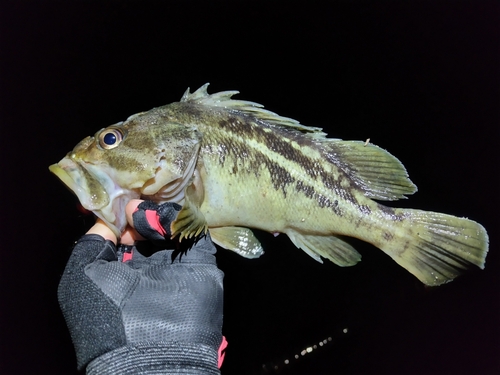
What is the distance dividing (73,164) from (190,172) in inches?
12.3

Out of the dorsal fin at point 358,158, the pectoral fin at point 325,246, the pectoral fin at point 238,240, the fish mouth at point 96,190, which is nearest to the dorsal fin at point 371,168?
the dorsal fin at point 358,158

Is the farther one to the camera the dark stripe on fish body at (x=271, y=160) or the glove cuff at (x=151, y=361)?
the dark stripe on fish body at (x=271, y=160)

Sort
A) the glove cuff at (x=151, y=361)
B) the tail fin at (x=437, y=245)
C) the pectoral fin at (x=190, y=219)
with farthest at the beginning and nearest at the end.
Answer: the tail fin at (x=437, y=245), the pectoral fin at (x=190, y=219), the glove cuff at (x=151, y=361)

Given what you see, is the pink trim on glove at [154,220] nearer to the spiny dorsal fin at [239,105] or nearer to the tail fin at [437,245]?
the spiny dorsal fin at [239,105]

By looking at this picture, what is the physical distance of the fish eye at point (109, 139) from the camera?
3.33 ft

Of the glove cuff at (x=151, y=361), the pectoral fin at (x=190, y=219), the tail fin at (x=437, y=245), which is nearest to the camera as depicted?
the glove cuff at (x=151, y=361)

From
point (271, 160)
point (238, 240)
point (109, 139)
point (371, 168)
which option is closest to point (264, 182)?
point (271, 160)

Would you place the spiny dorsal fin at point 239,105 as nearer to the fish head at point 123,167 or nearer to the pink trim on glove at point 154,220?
the fish head at point 123,167

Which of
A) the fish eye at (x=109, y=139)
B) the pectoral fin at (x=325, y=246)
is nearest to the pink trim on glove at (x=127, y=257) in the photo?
the fish eye at (x=109, y=139)

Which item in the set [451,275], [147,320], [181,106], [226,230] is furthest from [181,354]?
[451,275]

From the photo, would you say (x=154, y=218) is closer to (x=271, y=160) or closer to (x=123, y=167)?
(x=123, y=167)

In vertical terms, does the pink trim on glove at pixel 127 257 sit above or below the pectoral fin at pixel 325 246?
below

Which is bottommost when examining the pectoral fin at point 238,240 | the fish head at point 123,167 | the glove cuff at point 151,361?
the glove cuff at point 151,361

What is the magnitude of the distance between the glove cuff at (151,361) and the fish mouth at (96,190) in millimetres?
342
